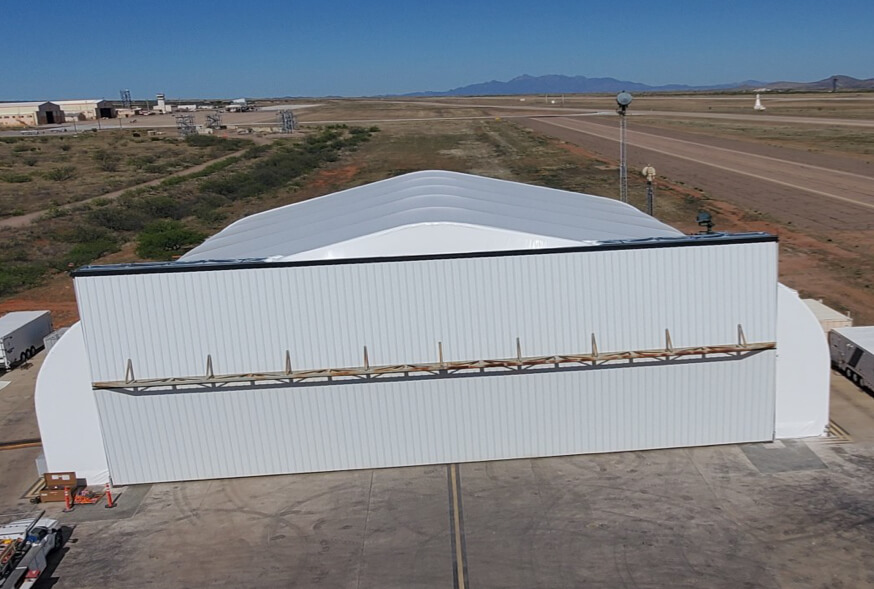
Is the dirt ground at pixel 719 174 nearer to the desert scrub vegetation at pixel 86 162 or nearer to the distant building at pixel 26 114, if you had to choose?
the desert scrub vegetation at pixel 86 162

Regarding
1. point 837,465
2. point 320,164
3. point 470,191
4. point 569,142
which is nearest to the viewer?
point 837,465

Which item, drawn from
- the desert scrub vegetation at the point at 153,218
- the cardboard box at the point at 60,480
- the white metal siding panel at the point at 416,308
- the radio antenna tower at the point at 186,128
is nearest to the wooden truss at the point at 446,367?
the white metal siding panel at the point at 416,308

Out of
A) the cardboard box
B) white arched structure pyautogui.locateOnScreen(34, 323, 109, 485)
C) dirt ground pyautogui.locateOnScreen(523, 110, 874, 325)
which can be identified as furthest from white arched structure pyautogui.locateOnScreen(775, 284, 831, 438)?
the cardboard box

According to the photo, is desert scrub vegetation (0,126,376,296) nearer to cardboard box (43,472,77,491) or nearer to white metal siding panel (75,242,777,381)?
cardboard box (43,472,77,491)

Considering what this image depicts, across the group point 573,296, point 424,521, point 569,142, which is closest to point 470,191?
point 573,296

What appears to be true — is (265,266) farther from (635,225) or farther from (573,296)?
(635,225)

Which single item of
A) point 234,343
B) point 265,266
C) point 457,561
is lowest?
point 457,561

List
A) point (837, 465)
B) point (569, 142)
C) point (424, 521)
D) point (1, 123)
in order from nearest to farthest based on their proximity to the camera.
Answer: point (424, 521) → point (837, 465) → point (569, 142) → point (1, 123)
